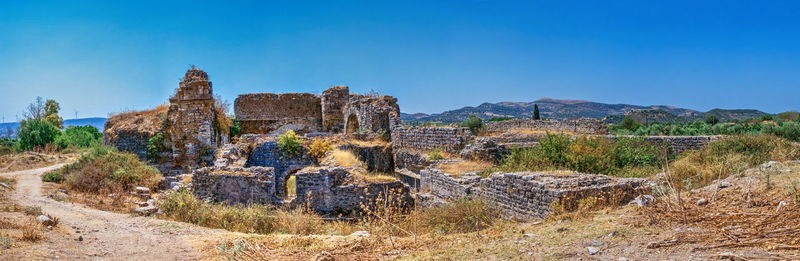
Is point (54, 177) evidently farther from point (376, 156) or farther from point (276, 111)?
point (276, 111)

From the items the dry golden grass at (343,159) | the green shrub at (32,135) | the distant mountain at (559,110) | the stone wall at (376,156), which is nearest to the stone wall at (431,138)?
the stone wall at (376,156)

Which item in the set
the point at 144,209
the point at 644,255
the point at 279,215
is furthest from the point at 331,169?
the point at 644,255

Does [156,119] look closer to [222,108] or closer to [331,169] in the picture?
[222,108]

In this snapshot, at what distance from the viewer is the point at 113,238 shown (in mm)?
7469

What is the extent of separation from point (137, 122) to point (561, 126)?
2058cm

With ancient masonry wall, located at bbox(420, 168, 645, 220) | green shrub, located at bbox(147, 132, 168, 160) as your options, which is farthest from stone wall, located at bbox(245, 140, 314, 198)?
ancient masonry wall, located at bbox(420, 168, 645, 220)

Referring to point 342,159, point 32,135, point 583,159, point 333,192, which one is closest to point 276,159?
point 342,159

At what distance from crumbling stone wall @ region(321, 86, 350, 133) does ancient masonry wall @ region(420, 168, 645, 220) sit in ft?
54.1

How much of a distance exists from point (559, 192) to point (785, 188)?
2.91 meters

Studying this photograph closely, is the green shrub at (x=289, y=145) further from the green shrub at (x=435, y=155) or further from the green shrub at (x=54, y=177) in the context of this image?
the green shrub at (x=54, y=177)

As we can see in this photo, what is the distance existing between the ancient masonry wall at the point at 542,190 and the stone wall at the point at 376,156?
843 cm

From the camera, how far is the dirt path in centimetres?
625

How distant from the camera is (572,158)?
481 inches

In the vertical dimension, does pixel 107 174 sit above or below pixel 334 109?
below
